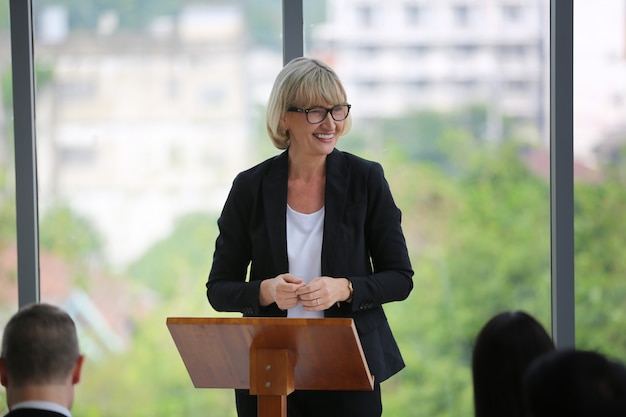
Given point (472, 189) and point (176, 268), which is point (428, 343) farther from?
point (176, 268)

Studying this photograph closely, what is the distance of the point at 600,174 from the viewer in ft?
14.3

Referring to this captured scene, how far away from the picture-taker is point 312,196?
3.24 m

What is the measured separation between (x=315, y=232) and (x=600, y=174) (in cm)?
179

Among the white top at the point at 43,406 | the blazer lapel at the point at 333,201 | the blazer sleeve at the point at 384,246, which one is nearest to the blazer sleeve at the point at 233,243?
the blazer lapel at the point at 333,201

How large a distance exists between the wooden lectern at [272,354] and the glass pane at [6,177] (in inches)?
89.9

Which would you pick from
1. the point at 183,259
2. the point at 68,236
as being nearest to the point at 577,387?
the point at 183,259

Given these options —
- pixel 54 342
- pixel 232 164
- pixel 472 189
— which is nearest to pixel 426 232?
pixel 472 189

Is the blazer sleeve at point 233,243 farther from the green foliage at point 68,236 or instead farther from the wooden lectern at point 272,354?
the green foliage at point 68,236

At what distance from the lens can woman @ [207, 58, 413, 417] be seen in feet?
10.1

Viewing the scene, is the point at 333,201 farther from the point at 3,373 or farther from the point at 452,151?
the point at 452,151

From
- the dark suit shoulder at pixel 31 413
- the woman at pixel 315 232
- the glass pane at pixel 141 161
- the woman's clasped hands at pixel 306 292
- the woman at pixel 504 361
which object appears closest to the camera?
the woman at pixel 504 361

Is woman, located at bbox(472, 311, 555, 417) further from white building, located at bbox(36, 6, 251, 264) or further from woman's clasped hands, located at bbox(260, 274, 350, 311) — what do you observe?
white building, located at bbox(36, 6, 251, 264)

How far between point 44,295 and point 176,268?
703mm

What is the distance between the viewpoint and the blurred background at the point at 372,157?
14.4 ft
